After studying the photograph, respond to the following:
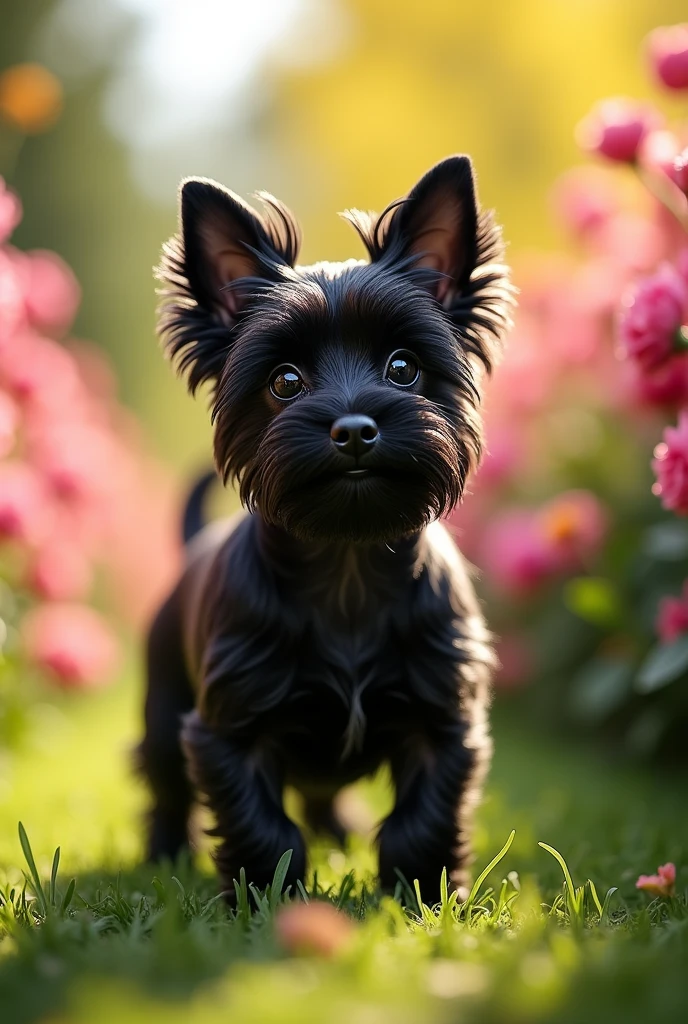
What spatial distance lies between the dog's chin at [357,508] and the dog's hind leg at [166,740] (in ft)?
3.86

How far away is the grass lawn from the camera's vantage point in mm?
1541

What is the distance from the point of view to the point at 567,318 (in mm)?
5383

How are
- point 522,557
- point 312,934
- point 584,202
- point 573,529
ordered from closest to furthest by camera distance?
1. point 312,934
2. point 573,529
3. point 584,202
4. point 522,557

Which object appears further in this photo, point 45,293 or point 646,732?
point 45,293

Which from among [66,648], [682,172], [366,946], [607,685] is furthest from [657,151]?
[66,648]

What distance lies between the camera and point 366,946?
1771mm

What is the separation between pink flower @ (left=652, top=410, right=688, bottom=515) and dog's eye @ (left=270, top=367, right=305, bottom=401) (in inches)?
44.1

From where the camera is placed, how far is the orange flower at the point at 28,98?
13.8 ft

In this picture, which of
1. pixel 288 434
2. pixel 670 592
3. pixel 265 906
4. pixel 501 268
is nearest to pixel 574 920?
pixel 265 906

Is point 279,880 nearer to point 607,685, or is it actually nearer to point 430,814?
point 430,814

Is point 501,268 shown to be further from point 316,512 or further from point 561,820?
point 561,820

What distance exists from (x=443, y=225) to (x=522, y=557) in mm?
2590

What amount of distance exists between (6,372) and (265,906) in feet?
10.8

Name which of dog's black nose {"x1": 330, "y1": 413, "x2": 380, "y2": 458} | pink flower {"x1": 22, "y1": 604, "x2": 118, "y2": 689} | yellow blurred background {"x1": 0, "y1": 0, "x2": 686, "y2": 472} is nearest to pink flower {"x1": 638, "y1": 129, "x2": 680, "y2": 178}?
dog's black nose {"x1": 330, "y1": 413, "x2": 380, "y2": 458}
